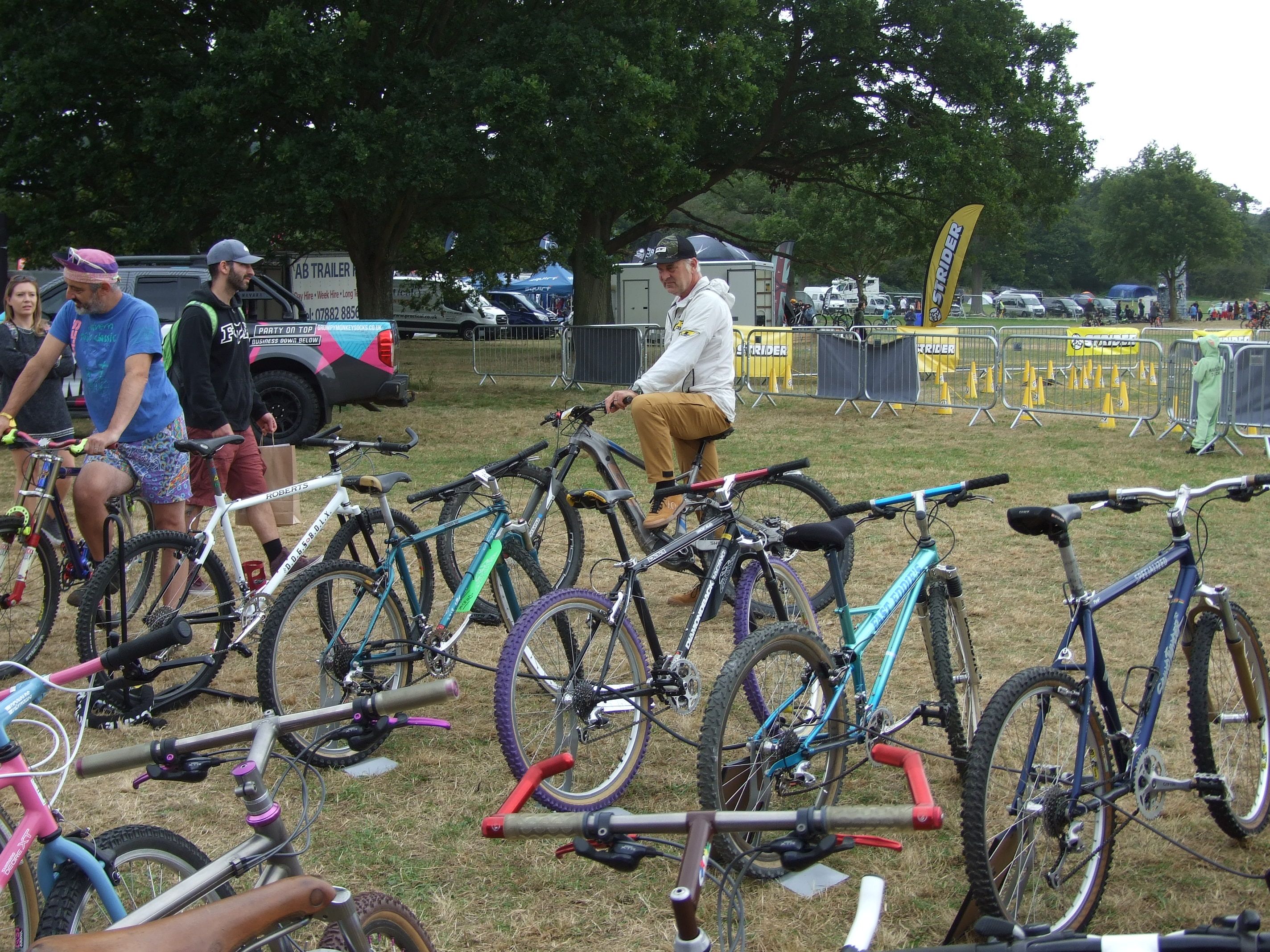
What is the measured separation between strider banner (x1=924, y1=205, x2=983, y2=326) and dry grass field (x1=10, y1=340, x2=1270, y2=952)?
501 inches

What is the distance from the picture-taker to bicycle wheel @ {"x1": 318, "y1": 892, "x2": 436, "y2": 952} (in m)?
2.10

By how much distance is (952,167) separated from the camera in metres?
24.4

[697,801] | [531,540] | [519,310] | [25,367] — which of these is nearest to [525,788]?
[697,801]

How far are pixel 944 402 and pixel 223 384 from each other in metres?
11.8

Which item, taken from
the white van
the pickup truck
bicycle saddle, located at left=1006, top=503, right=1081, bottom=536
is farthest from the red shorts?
the white van

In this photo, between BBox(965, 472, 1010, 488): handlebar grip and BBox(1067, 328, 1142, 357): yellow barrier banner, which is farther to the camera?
BBox(1067, 328, 1142, 357): yellow barrier banner

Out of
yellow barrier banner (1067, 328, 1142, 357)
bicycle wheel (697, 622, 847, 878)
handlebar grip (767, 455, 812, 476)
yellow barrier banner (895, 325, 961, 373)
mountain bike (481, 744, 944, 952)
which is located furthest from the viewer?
yellow barrier banner (1067, 328, 1142, 357)

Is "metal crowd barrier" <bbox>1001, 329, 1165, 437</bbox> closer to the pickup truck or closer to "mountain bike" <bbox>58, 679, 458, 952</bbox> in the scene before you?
the pickup truck

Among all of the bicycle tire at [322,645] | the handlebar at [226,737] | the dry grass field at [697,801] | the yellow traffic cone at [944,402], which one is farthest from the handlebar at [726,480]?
the yellow traffic cone at [944,402]

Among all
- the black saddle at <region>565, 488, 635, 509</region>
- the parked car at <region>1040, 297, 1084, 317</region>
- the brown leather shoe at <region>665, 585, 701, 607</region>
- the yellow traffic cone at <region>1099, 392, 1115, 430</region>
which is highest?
the parked car at <region>1040, 297, 1084, 317</region>

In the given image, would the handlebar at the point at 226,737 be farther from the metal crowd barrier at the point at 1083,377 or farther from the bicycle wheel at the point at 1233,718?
the metal crowd barrier at the point at 1083,377

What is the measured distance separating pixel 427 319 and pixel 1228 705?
122 feet

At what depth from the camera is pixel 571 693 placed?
165 inches

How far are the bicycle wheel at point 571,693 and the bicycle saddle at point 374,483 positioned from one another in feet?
3.81
